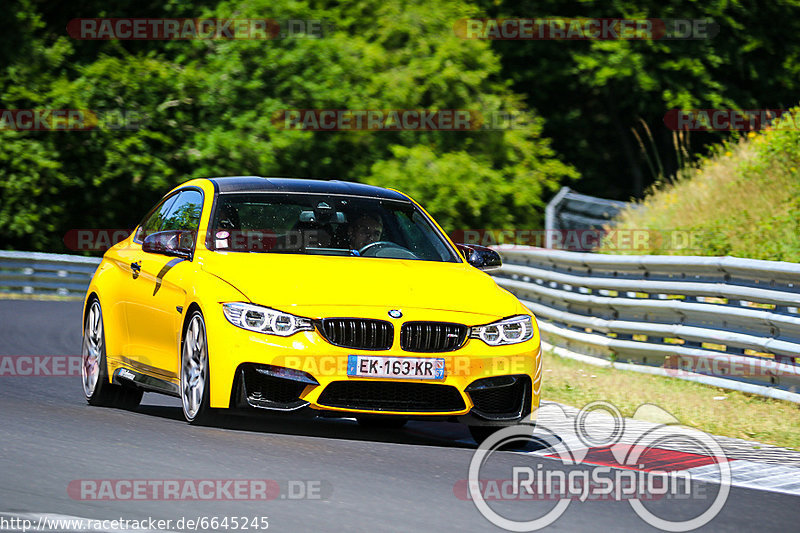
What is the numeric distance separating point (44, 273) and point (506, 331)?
19.5 metres

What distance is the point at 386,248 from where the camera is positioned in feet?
31.2

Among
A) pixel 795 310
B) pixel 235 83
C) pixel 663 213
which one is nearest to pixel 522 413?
pixel 795 310

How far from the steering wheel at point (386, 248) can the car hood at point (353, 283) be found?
0.22 m

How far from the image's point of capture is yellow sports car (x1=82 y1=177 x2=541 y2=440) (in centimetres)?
810

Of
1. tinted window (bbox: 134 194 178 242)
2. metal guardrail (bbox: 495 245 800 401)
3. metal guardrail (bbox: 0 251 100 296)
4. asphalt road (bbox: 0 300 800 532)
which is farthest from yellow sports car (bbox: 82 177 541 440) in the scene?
metal guardrail (bbox: 0 251 100 296)

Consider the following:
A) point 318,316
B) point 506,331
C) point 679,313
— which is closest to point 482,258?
point 506,331

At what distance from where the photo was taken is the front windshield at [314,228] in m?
9.28

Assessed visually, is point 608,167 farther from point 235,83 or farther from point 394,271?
point 394,271

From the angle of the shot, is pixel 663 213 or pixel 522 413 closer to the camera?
pixel 522 413

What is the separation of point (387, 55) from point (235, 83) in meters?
4.15

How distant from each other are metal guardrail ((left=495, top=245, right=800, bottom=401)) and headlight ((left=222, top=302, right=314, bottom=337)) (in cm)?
435

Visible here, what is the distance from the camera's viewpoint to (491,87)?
3550 cm

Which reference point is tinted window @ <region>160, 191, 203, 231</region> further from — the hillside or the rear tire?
the hillside

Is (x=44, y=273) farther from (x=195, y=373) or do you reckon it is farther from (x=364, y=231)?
(x=195, y=373)
